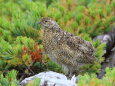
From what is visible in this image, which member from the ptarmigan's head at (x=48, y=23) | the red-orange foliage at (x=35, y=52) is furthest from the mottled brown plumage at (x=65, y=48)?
the red-orange foliage at (x=35, y=52)

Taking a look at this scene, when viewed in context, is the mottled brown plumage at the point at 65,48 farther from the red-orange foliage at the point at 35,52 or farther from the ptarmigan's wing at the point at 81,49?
the red-orange foliage at the point at 35,52

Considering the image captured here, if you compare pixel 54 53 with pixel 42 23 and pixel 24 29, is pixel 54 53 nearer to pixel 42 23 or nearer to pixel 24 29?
pixel 42 23

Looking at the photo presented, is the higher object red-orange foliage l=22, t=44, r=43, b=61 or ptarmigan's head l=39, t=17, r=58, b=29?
ptarmigan's head l=39, t=17, r=58, b=29

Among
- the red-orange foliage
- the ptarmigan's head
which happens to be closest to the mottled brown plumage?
the ptarmigan's head

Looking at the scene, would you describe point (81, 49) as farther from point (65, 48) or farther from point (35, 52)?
point (35, 52)

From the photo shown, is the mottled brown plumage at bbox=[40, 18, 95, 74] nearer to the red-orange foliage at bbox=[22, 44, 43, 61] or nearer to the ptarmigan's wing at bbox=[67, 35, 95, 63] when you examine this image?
the ptarmigan's wing at bbox=[67, 35, 95, 63]

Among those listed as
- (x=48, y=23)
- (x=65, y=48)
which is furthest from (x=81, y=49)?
(x=48, y=23)
